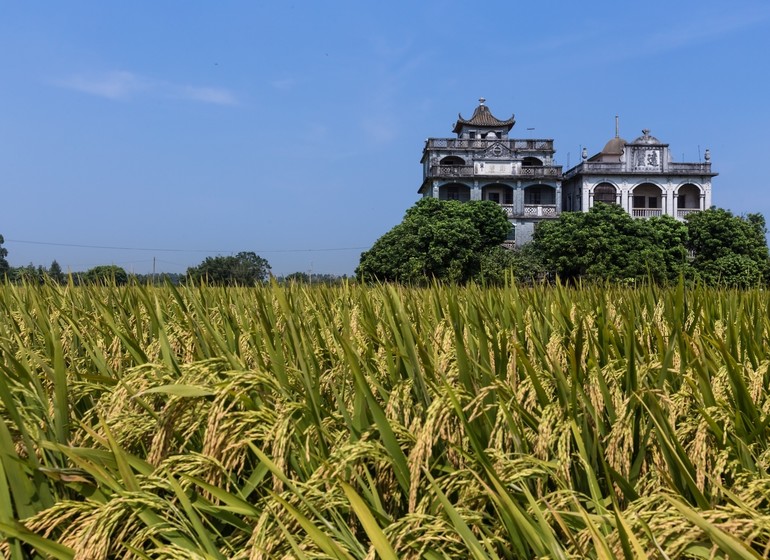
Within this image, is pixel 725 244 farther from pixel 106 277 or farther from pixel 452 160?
pixel 106 277

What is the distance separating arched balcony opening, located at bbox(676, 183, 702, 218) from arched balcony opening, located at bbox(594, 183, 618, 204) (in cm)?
429

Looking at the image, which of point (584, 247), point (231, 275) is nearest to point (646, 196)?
point (584, 247)

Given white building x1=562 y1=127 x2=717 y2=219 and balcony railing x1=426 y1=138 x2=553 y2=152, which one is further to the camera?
balcony railing x1=426 y1=138 x2=553 y2=152

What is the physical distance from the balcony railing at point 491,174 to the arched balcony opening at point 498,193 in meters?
0.86

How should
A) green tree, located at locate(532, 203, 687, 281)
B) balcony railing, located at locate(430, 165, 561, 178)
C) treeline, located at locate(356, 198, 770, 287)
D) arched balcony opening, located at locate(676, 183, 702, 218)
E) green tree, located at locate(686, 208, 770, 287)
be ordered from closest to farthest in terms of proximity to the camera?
green tree, located at locate(532, 203, 687, 281) → treeline, located at locate(356, 198, 770, 287) → green tree, located at locate(686, 208, 770, 287) → balcony railing, located at locate(430, 165, 561, 178) → arched balcony opening, located at locate(676, 183, 702, 218)

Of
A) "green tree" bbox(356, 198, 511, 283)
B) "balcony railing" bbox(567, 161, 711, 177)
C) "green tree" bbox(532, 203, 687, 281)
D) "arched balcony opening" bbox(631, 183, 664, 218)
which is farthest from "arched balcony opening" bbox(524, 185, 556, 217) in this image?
"green tree" bbox(532, 203, 687, 281)

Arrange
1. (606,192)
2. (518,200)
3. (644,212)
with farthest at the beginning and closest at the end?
(606,192), (518,200), (644,212)

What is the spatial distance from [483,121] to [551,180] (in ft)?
25.4

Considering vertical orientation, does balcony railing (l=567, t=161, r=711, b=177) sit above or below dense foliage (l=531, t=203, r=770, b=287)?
above

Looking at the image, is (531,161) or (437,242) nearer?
(437,242)

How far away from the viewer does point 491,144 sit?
137ft

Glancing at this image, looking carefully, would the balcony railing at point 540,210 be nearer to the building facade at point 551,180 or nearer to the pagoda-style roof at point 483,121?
the building facade at point 551,180

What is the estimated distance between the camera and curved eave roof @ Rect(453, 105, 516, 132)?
44.8 metres

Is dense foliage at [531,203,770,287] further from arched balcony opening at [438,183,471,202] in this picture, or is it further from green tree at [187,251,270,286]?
green tree at [187,251,270,286]
